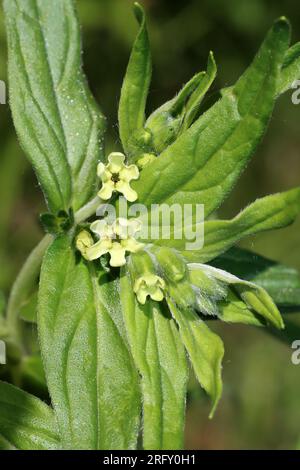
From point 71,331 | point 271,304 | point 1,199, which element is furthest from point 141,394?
point 1,199

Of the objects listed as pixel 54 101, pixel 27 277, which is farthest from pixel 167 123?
pixel 27 277

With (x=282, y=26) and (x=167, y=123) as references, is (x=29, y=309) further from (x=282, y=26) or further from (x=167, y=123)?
(x=282, y=26)

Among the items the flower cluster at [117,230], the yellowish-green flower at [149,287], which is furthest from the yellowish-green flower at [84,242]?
the yellowish-green flower at [149,287]

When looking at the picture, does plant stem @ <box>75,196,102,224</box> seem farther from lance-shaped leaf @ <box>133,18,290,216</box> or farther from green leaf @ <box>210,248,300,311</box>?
green leaf @ <box>210,248,300,311</box>

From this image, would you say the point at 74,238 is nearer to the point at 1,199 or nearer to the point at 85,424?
the point at 85,424

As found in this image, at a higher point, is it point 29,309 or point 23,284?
point 23,284
